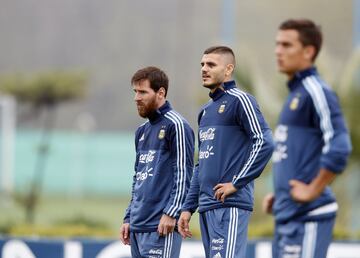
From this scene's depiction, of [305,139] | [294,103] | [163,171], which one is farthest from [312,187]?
[163,171]

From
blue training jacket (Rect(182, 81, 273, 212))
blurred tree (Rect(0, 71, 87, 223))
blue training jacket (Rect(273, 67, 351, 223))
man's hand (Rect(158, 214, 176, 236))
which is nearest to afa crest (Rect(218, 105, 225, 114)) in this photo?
blue training jacket (Rect(182, 81, 273, 212))

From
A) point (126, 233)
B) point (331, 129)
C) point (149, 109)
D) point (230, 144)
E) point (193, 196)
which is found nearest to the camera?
point (331, 129)

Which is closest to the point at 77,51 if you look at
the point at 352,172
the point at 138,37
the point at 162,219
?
the point at 138,37

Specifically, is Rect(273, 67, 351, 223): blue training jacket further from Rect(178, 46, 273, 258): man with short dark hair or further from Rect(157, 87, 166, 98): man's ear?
Rect(157, 87, 166, 98): man's ear

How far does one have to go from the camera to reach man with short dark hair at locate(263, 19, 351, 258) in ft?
24.2

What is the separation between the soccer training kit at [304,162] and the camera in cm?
737

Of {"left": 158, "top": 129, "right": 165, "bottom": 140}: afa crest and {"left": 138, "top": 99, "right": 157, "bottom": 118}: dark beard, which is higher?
{"left": 138, "top": 99, "right": 157, "bottom": 118}: dark beard

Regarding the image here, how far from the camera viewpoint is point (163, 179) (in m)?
9.72

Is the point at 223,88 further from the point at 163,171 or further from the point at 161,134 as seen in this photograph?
the point at 163,171

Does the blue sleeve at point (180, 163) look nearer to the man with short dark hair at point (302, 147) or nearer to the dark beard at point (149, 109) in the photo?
the dark beard at point (149, 109)

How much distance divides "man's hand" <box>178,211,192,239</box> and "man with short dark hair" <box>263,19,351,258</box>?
1.95 metres

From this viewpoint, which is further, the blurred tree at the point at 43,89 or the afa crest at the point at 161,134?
the blurred tree at the point at 43,89

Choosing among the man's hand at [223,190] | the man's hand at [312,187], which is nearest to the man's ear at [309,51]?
the man's hand at [312,187]

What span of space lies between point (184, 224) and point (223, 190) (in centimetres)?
55
